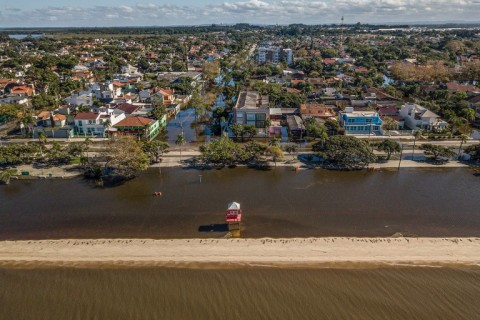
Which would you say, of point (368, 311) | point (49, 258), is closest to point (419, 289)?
point (368, 311)

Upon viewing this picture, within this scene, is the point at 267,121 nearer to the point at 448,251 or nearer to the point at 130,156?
the point at 130,156

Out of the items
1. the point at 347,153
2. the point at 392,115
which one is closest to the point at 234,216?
the point at 347,153

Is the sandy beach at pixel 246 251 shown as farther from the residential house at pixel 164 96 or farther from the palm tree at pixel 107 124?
the residential house at pixel 164 96

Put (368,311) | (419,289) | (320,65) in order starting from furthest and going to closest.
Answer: (320,65), (419,289), (368,311)

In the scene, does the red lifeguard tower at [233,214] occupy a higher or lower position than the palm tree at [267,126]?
lower

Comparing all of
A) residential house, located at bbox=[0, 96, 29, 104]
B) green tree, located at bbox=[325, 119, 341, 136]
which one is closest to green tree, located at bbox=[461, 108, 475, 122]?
green tree, located at bbox=[325, 119, 341, 136]

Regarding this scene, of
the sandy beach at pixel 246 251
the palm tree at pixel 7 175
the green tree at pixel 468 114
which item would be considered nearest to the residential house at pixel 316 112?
the green tree at pixel 468 114

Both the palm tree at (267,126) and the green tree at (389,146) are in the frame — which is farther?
the palm tree at (267,126)
